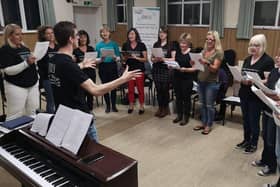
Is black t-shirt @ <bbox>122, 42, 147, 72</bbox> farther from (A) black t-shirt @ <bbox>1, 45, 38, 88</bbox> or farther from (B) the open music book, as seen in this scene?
(B) the open music book

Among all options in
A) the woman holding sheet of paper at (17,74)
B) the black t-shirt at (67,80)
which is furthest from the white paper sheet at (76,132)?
the woman holding sheet of paper at (17,74)

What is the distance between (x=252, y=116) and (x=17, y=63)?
8.81ft

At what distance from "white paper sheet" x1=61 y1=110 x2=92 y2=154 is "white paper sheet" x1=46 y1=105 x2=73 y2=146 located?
0.03m

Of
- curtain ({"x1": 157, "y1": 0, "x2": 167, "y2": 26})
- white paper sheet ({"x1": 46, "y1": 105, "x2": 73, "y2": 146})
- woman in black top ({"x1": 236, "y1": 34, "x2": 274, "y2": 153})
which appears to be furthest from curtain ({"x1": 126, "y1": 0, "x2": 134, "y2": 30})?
white paper sheet ({"x1": 46, "y1": 105, "x2": 73, "y2": 146})

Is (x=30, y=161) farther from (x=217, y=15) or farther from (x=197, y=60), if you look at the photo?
(x=217, y=15)

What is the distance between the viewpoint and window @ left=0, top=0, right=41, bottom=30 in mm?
6336

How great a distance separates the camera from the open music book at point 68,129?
131cm

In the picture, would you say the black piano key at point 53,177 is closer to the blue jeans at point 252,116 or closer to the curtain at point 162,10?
the blue jeans at point 252,116

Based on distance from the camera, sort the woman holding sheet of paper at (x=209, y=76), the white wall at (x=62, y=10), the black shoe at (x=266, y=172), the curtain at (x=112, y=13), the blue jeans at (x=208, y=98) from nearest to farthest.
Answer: the black shoe at (x=266, y=172) < the woman holding sheet of paper at (x=209, y=76) < the blue jeans at (x=208, y=98) < the white wall at (x=62, y=10) < the curtain at (x=112, y=13)

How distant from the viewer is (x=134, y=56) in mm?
3908

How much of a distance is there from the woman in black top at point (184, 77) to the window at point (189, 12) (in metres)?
3.13

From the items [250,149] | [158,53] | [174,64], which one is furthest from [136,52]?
[250,149]

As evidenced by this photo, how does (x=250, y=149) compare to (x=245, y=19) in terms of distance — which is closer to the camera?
(x=250, y=149)

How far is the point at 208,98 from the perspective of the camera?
3.25 m
